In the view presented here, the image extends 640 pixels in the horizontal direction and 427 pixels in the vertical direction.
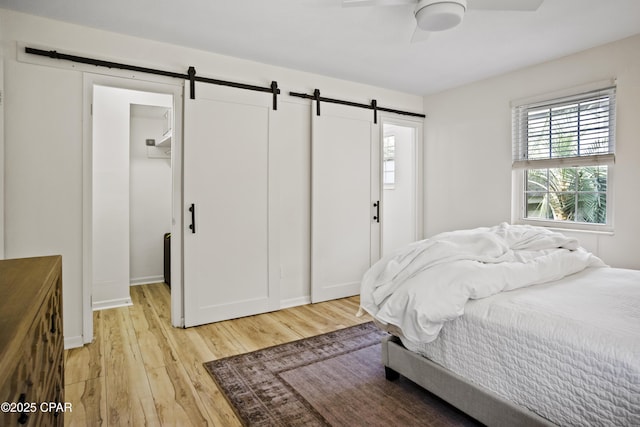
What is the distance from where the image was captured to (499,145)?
4.11m

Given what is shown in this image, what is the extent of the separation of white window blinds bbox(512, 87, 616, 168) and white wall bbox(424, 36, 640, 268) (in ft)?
0.29

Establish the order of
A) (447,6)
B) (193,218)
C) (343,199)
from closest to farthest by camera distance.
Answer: (447,6), (193,218), (343,199)

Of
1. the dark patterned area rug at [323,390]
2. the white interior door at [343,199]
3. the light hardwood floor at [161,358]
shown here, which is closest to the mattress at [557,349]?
the dark patterned area rug at [323,390]

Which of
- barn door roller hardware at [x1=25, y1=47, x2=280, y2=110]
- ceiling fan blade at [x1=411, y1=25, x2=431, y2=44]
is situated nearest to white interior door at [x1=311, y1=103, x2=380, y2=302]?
barn door roller hardware at [x1=25, y1=47, x2=280, y2=110]

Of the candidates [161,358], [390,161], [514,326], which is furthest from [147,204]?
[514,326]

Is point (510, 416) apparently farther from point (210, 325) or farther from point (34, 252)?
point (34, 252)

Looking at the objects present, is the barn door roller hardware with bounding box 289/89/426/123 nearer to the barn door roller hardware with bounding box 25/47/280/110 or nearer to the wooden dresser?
the barn door roller hardware with bounding box 25/47/280/110

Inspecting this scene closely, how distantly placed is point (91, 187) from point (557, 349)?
3274mm

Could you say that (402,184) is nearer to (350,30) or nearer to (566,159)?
(566,159)

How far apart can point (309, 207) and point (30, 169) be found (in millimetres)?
2452

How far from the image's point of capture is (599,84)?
3.27 meters

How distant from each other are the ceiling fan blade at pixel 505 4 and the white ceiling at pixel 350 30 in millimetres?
437

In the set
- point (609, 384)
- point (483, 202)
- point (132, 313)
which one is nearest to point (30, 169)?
point (132, 313)

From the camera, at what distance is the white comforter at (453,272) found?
1.89 metres
